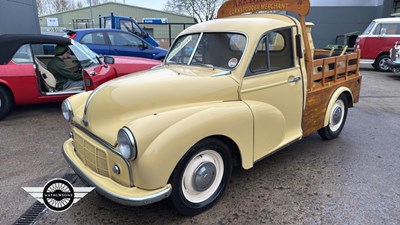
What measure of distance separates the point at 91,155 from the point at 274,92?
2042 mm

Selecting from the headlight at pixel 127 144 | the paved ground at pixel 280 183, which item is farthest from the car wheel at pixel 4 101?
the headlight at pixel 127 144

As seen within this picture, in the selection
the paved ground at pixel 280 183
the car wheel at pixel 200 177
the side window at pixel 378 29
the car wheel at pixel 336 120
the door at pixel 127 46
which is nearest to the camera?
the car wheel at pixel 200 177

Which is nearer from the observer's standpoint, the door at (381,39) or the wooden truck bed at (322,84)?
the wooden truck bed at (322,84)

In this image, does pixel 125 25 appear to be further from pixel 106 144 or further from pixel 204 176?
pixel 204 176

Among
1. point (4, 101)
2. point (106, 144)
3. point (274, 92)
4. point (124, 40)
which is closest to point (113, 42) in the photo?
point (124, 40)

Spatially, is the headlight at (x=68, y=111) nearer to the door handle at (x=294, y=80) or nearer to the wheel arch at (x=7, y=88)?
the door handle at (x=294, y=80)

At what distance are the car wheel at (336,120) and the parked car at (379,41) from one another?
27.3 feet

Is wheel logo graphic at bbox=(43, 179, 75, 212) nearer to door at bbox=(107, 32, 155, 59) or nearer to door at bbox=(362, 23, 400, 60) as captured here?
door at bbox=(107, 32, 155, 59)

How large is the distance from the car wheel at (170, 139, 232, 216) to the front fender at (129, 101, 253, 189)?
0.35 ft

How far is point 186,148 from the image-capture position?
8.23ft

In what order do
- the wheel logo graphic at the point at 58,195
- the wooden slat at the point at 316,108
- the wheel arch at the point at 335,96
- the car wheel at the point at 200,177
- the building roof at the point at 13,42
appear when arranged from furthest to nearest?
the building roof at the point at 13,42 → the wheel arch at the point at 335,96 → the wooden slat at the point at 316,108 → the wheel logo graphic at the point at 58,195 → the car wheel at the point at 200,177

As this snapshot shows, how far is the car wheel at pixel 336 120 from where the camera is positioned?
4601 mm

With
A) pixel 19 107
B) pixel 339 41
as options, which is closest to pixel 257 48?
pixel 19 107

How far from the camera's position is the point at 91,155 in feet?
9.15
